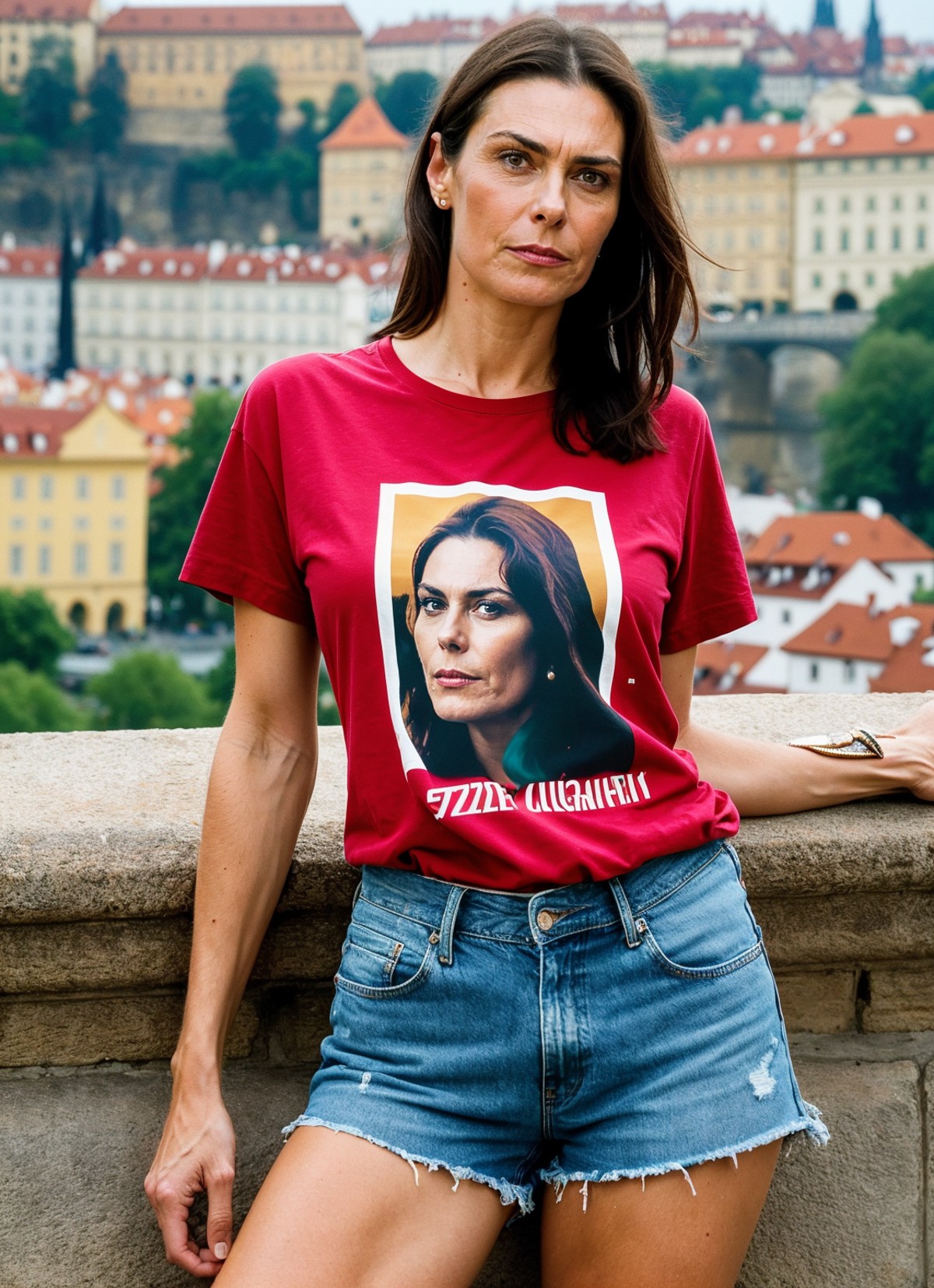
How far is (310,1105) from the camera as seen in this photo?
916mm

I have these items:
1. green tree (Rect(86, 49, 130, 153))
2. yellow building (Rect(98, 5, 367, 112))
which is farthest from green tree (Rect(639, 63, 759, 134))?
green tree (Rect(86, 49, 130, 153))

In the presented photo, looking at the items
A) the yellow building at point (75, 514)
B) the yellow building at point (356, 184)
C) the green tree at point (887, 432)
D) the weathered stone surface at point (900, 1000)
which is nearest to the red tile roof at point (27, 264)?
the yellow building at point (356, 184)

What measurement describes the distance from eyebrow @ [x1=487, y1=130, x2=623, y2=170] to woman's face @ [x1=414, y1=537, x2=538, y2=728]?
0.24 meters

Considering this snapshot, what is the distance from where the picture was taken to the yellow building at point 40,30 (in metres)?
53.0

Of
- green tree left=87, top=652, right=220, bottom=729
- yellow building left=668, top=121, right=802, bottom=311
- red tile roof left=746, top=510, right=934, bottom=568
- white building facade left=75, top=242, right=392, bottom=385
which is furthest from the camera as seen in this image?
white building facade left=75, top=242, right=392, bottom=385

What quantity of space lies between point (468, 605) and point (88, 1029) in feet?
1.19

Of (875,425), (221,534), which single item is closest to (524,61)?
(221,534)

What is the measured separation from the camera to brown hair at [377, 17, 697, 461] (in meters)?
1.02

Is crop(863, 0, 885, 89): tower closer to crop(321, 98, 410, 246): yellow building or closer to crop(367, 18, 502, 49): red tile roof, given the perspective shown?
crop(367, 18, 502, 49): red tile roof

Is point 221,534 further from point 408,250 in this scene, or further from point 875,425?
point 875,425

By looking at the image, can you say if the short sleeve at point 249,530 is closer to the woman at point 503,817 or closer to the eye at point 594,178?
the woman at point 503,817

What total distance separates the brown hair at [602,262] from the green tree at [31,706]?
23.1 m

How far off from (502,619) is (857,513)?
2717cm

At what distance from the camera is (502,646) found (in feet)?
3.19
